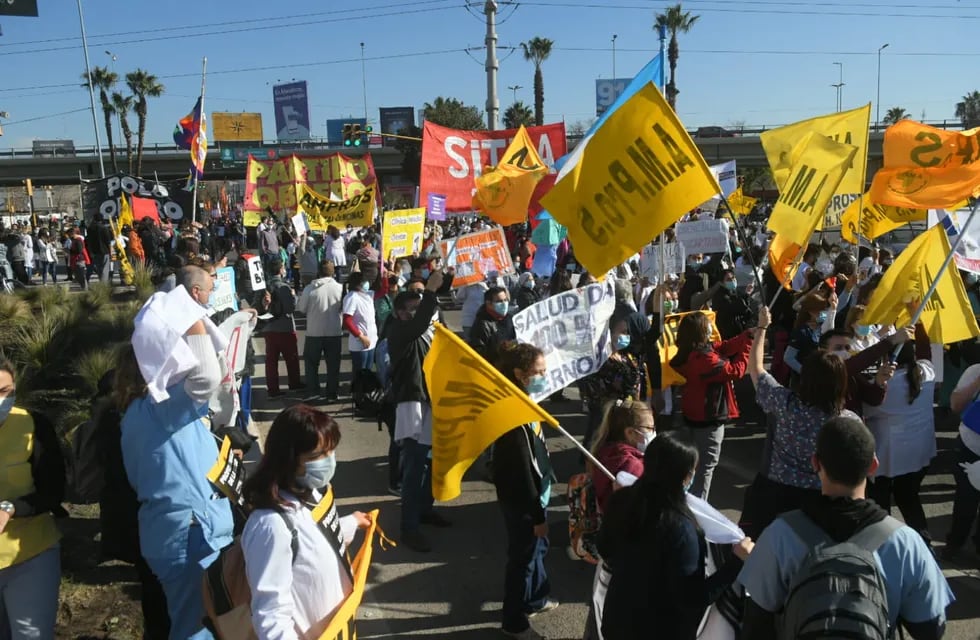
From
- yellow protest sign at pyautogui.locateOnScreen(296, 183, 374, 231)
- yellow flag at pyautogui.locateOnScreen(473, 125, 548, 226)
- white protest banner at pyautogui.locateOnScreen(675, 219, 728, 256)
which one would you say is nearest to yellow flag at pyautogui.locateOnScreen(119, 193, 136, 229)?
yellow protest sign at pyautogui.locateOnScreen(296, 183, 374, 231)

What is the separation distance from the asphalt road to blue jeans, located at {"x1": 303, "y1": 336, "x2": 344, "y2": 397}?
5.30 ft

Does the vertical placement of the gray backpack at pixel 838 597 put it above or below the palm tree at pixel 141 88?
below

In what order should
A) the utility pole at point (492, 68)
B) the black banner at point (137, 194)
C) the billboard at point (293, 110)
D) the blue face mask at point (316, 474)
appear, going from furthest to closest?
the billboard at point (293, 110) < the utility pole at point (492, 68) < the black banner at point (137, 194) < the blue face mask at point (316, 474)

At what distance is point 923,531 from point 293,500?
4.27m

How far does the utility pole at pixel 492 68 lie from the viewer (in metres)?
21.1

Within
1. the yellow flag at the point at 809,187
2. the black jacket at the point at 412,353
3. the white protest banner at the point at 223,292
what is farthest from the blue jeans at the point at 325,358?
the yellow flag at the point at 809,187

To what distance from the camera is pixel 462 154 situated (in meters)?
11.0

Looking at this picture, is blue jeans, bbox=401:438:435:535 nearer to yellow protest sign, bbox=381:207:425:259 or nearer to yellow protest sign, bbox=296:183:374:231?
yellow protest sign, bbox=381:207:425:259

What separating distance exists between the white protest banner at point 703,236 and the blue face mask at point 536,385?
22.2 ft

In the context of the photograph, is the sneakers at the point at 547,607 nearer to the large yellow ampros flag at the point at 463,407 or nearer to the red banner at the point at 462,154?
the large yellow ampros flag at the point at 463,407

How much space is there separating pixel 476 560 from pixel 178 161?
214ft

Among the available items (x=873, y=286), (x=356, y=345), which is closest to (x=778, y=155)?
(x=873, y=286)

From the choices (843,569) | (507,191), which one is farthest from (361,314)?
(843,569)

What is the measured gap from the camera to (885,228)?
9766 millimetres
